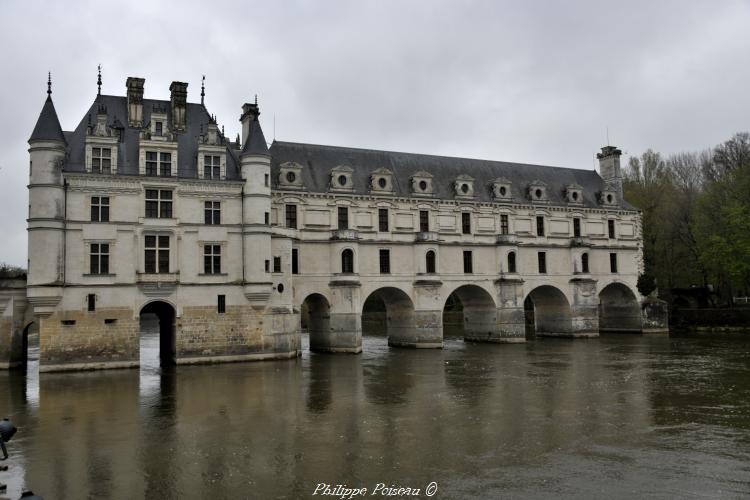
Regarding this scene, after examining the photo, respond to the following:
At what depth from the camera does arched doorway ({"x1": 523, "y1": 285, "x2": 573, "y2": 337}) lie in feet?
147

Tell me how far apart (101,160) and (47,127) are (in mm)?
2764

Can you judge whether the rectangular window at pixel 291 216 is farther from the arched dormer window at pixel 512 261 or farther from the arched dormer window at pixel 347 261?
the arched dormer window at pixel 512 261

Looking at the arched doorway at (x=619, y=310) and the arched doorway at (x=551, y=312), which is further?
the arched doorway at (x=619, y=310)

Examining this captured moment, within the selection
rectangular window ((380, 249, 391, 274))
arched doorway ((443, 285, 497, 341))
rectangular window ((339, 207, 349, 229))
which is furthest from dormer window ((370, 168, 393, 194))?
arched doorway ((443, 285, 497, 341))

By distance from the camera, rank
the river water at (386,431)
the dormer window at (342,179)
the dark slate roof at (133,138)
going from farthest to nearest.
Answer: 1. the dormer window at (342,179)
2. the dark slate roof at (133,138)
3. the river water at (386,431)

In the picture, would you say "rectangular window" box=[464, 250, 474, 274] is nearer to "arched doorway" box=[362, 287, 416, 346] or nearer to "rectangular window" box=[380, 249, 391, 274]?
"arched doorway" box=[362, 287, 416, 346]

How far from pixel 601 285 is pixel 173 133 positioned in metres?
32.6

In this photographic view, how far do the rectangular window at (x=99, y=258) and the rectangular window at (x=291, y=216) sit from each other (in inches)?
404

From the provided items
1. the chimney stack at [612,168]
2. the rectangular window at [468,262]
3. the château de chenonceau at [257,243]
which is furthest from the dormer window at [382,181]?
the chimney stack at [612,168]

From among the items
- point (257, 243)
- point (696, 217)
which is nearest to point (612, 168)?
point (696, 217)

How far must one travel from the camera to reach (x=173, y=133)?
3136 centimetres

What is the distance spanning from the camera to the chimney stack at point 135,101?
3161 centimetres

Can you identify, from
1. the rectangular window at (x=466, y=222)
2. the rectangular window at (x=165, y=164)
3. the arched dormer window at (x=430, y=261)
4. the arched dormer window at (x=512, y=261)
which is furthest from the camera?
the arched dormer window at (x=512, y=261)

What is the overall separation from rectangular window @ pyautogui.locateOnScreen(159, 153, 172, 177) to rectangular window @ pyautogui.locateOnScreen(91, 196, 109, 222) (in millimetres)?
2939
